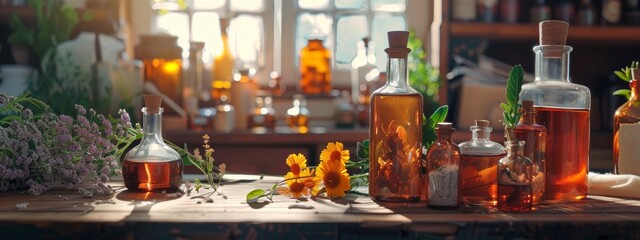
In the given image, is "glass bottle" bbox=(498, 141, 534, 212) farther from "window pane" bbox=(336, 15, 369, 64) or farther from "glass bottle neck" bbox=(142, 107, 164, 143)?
"window pane" bbox=(336, 15, 369, 64)

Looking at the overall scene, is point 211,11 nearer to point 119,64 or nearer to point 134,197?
point 119,64

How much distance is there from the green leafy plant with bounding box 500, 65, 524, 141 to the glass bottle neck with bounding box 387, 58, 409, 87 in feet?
0.44

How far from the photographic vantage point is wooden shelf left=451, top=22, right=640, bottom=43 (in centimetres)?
279

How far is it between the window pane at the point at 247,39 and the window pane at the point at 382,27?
0.45 meters

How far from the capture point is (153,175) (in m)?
1.18

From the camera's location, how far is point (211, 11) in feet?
10.6

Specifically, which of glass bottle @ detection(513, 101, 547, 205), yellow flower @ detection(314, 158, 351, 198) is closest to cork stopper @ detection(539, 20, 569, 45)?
glass bottle @ detection(513, 101, 547, 205)

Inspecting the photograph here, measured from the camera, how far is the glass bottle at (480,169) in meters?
1.06

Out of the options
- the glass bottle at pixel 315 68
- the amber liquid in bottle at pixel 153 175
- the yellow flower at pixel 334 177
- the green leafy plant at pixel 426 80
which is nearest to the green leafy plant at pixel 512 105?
the yellow flower at pixel 334 177

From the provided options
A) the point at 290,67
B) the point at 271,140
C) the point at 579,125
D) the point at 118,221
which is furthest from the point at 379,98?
the point at 290,67

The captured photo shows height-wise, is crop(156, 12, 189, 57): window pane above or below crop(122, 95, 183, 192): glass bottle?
above

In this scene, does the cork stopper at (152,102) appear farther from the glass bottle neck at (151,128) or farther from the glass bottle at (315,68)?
the glass bottle at (315,68)

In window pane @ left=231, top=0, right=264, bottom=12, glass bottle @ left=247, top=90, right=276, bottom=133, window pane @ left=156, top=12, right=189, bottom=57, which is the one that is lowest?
glass bottle @ left=247, top=90, right=276, bottom=133

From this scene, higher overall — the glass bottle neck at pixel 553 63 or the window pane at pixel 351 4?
the window pane at pixel 351 4
